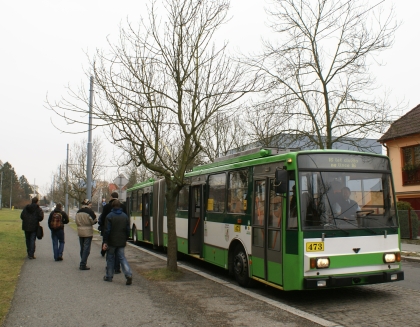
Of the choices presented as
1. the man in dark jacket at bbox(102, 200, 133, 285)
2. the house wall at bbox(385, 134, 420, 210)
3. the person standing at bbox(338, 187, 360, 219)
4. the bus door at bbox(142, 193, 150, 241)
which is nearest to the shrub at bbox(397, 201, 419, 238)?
the house wall at bbox(385, 134, 420, 210)

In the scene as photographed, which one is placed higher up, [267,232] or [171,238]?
[267,232]

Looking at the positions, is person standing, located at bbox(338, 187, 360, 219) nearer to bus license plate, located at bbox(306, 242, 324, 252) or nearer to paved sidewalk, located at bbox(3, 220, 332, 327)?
bus license plate, located at bbox(306, 242, 324, 252)

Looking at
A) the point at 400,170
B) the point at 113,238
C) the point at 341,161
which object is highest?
the point at 400,170

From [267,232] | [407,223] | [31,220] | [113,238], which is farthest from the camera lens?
[407,223]

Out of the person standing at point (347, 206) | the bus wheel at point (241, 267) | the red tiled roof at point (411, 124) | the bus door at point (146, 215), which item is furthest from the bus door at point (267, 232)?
the red tiled roof at point (411, 124)

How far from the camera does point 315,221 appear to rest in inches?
296

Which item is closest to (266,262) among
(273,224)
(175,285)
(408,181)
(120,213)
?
(273,224)

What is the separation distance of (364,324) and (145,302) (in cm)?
361

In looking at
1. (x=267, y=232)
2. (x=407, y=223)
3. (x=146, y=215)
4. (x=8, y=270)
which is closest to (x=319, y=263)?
(x=267, y=232)

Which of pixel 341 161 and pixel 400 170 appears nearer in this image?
pixel 341 161

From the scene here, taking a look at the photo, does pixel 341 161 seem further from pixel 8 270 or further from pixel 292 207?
pixel 8 270

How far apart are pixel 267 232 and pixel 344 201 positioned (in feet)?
4.93

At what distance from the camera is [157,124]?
1064 centimetres

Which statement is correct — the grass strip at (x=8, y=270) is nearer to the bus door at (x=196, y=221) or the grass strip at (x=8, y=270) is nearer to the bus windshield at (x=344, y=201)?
the bus door at (x=196, y=221)
